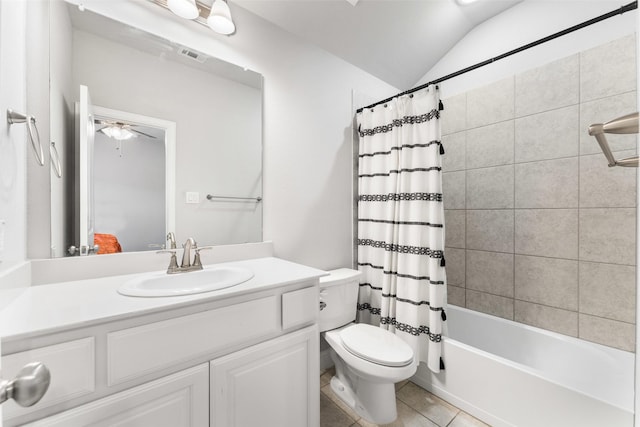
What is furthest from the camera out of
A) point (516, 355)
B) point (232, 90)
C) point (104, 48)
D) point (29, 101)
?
point (516, 355)

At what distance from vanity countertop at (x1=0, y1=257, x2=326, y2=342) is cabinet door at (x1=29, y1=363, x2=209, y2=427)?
24 cm

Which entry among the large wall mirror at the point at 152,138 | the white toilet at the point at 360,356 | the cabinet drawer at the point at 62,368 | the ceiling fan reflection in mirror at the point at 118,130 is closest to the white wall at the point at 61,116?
the large wall mirror at the point at 152,138

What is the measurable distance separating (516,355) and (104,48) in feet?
9.80

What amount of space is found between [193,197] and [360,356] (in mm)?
1219

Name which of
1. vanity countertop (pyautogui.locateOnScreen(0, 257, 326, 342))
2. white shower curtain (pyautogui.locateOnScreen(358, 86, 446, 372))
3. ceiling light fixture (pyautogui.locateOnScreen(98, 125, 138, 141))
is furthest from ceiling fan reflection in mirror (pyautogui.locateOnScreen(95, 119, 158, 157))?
white shower curtain (pyautogui.locateOnScreen(358, 86, 446, 372))

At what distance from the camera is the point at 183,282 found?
1.17 m

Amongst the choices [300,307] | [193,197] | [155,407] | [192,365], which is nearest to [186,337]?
[192,365]

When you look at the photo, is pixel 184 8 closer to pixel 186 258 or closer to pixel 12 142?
pixel 12 142

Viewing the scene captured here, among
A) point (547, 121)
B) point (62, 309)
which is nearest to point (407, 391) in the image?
point (62, 309)

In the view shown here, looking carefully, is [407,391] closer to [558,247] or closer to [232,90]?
[558,247]

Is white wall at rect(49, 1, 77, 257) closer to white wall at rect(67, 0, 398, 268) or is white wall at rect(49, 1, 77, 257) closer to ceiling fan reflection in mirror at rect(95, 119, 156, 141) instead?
ceiling fan reflection in mirror at rect(95, 119, 156, 141)

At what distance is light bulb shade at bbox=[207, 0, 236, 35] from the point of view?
4.35 feet

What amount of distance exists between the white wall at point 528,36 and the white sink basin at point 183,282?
2348 mm

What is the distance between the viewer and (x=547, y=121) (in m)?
1.78
